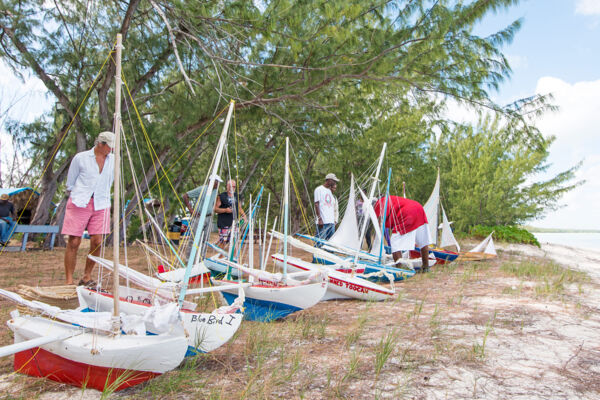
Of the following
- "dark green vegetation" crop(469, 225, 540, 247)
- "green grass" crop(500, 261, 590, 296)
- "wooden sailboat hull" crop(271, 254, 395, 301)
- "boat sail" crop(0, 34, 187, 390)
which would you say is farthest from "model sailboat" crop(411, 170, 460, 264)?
"boat sail" crop(0, 34, 187, 390)

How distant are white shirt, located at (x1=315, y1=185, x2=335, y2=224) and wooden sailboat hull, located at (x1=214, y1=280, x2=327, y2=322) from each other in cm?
437

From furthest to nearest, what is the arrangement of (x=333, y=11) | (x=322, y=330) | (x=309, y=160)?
1. (x=309, y=160)
2. (x=333, y=11)
3. (x=322, y=330)

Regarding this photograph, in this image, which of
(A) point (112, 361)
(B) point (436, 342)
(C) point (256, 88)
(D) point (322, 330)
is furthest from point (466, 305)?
(C) point (256, 88)

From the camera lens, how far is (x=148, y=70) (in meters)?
10.2

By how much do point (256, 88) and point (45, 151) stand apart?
23.1ft

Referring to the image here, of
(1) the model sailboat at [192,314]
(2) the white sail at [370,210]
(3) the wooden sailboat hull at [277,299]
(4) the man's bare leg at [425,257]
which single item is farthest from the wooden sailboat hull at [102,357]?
(4) the man's bare leg at [425,257]

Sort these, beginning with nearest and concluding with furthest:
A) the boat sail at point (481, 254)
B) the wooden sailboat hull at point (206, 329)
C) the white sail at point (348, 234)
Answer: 1. the wooden sailboat hull at point (206, 329)
2. the white sail at point (348, 234)
3. the boat sail at point (481, 254)

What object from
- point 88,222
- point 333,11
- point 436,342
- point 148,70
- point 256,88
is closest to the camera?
point 436,342

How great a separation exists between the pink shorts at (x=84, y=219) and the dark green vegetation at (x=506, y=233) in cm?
1373

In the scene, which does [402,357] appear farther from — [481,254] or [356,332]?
[481,254]

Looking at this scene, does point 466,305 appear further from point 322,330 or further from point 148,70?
point 148,70

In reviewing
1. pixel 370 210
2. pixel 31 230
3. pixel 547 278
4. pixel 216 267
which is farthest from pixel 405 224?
pixel 31 230

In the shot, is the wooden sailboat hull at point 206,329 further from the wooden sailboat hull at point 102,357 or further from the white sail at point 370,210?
the white sail at point 370,210

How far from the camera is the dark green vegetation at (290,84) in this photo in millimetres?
6473
